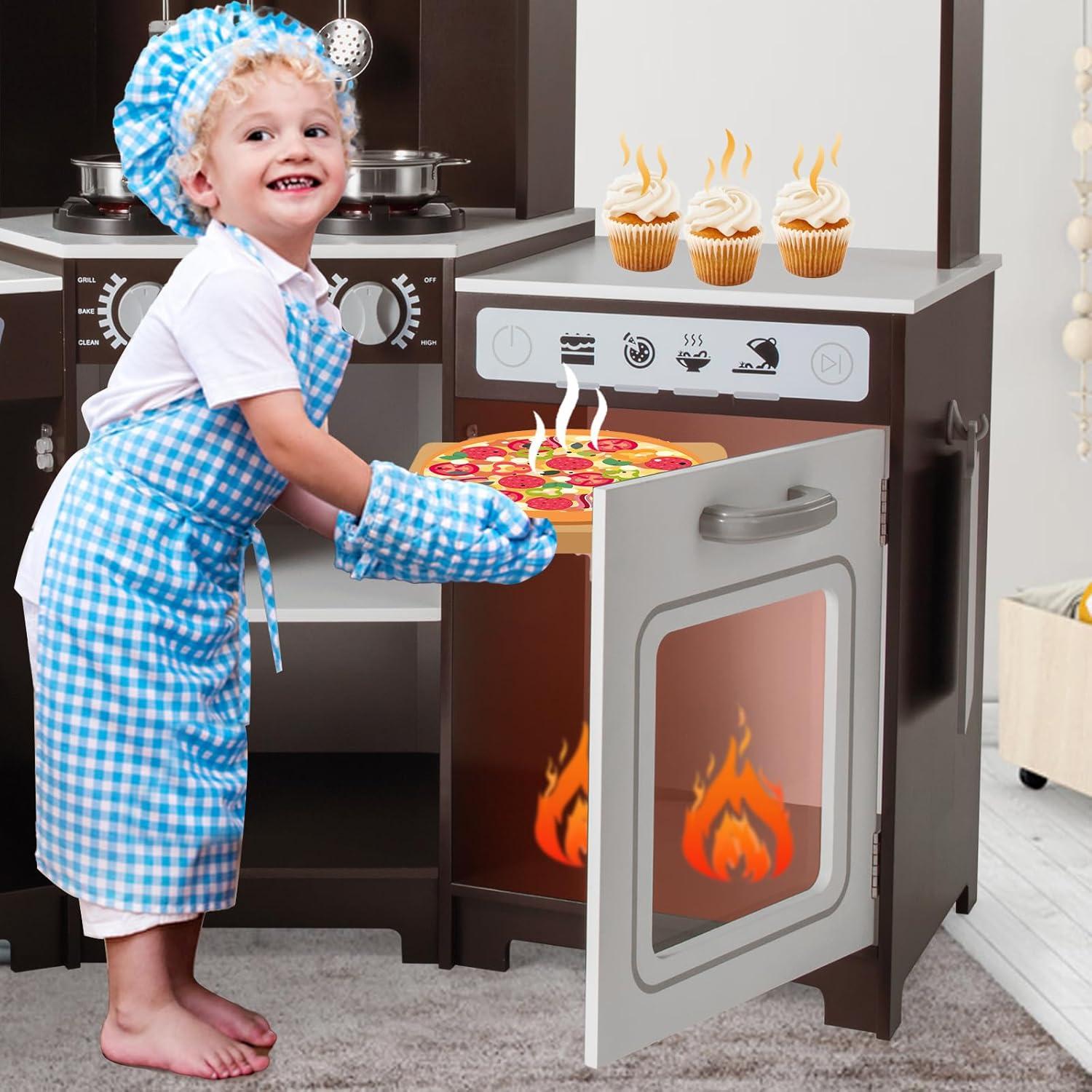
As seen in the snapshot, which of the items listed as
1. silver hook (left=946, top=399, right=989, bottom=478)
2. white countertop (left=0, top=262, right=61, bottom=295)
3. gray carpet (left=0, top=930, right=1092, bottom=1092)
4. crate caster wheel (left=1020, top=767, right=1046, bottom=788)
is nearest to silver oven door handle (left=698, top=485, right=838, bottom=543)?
silver hook (left=946, top=399, right=989, bottom=478)

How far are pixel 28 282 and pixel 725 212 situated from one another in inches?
34.2

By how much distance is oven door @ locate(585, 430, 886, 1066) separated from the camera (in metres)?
1.86

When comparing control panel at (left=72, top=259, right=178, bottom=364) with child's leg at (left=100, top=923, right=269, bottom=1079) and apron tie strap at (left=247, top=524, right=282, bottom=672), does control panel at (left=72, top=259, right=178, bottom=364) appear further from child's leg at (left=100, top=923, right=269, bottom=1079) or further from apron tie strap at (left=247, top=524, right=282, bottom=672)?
child's leg at (left=100, top=923, right=269, bottom=1079)

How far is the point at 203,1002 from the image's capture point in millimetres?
2277

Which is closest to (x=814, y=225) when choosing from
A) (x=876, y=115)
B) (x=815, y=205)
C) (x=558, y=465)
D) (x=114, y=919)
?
(x=815, y=205)

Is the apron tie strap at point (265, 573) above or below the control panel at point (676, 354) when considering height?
below

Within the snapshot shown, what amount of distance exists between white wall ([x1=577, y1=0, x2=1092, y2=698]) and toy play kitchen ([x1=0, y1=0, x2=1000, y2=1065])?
60 centimetres

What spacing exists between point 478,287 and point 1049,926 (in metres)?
1.26

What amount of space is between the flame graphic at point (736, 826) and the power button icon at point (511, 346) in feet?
1.88

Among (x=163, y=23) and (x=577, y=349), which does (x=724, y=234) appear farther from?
(x=163, y=23)

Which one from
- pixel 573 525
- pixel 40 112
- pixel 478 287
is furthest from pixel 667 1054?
pixel 40 112

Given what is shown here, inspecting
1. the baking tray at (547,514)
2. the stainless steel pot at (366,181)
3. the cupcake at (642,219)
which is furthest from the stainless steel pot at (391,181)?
the baking tray at (547,514)

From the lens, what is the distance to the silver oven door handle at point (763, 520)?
191 centimetres

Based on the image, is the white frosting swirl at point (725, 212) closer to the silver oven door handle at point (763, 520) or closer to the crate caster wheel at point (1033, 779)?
the silver oven door handle at point (763, 520)
